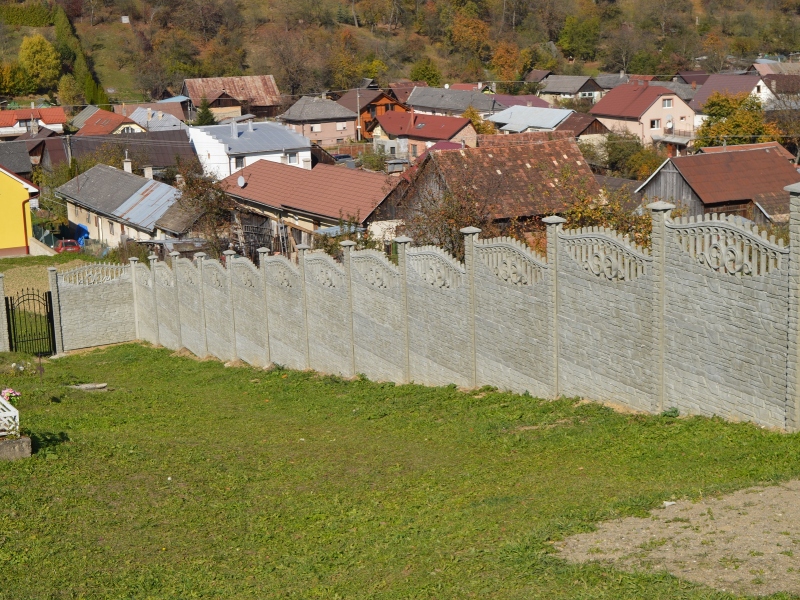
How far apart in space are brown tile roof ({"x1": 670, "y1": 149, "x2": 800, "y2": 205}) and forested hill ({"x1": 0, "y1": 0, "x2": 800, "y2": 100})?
68.4m

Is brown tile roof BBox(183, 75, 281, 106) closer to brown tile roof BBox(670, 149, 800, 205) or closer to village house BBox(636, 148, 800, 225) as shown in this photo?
village house BBox(636, 148, 800, 225)

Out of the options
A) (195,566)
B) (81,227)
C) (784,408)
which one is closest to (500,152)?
(784,408)

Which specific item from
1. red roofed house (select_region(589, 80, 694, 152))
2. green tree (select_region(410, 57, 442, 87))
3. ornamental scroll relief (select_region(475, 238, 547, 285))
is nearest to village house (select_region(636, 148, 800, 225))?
ornamental scroll relief (select_region(475, 238, 547, 285))

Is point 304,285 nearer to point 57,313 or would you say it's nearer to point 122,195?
point 57,313

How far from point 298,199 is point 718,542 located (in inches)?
1079

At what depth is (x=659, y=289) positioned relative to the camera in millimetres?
12062

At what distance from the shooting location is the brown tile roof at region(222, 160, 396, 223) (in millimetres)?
31531

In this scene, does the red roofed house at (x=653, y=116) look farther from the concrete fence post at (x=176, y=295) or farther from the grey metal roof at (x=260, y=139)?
the concrete fence post at (x=176, y=295)

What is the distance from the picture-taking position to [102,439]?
1339 cm

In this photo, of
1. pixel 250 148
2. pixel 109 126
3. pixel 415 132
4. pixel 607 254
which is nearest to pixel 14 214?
pixel 250 148

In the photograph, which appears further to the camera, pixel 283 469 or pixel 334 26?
pixel 334 26

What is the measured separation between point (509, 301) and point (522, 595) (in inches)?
298

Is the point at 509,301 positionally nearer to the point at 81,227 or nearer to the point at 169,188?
the point at 169,188

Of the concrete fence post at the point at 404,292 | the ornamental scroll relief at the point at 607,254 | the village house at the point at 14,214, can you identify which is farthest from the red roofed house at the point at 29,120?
the ornamental scroll relief at the point at 607,254
